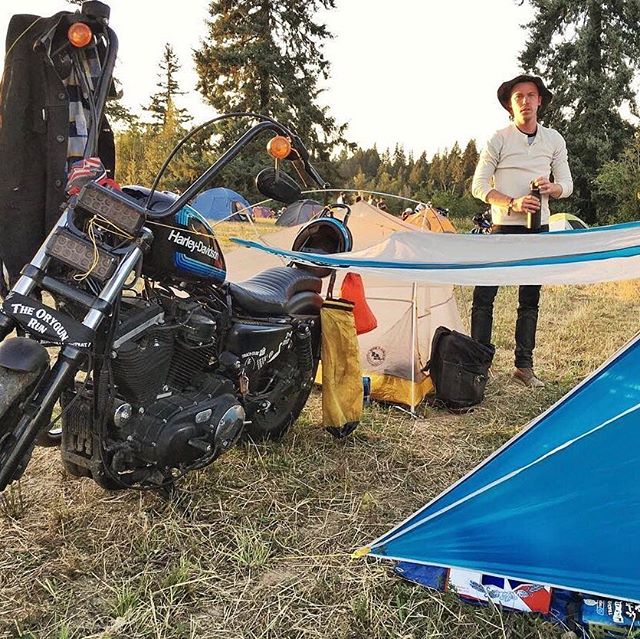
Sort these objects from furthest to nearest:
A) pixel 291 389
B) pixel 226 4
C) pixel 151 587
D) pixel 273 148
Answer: pixel 226 4 → pixel 291 389 → pixel 273 148 → pixel 151 587

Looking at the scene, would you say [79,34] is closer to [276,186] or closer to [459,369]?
[276,186]

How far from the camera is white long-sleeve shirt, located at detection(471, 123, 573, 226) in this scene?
13.9 feet

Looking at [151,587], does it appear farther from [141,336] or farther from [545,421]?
[545,421]

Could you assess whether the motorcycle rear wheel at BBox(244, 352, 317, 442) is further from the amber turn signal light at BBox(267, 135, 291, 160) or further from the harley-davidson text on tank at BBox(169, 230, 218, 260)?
the amber turn signal light at BBox(267, 135, 291, 160)

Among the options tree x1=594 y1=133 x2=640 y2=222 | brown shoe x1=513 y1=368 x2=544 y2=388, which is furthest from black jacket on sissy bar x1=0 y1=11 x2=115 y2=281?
tree x1=594 y1=133 x2=640 y2=222

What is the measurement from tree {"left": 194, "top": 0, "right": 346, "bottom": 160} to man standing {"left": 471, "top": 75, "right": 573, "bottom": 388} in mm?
19582

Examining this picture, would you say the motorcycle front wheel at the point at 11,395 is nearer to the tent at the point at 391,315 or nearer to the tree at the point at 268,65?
the tent at the point at 391,315

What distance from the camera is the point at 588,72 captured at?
77.9 ft

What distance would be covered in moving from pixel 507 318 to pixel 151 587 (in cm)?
536

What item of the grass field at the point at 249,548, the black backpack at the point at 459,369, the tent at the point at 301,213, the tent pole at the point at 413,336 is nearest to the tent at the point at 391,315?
the tent pole at the point at 413,336

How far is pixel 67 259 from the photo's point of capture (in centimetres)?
194

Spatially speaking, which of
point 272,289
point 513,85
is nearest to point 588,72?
point 513,85

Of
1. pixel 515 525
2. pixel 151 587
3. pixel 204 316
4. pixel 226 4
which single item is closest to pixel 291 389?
pixel 204 316

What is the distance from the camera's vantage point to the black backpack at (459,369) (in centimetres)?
396
